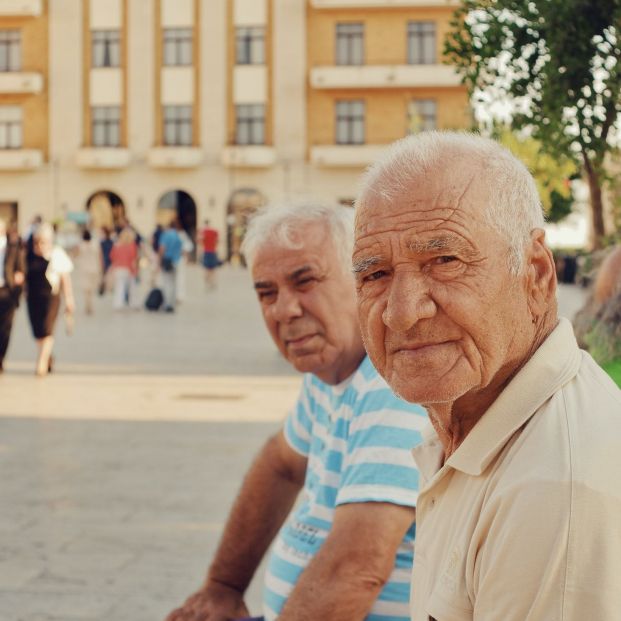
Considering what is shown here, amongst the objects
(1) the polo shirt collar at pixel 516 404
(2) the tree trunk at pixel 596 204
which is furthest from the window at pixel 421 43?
(1) the polo shirt collar at pixel 516 404

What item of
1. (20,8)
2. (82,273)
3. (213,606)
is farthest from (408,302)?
(20,8)

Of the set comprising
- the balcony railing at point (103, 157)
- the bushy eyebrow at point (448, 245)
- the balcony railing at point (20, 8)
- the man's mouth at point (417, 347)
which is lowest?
the man's mouth at point (417, 347)

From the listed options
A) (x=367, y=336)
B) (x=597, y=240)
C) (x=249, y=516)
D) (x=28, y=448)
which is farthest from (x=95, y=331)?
(x=367, y=336)

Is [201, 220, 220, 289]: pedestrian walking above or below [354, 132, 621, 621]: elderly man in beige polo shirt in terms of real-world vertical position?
below

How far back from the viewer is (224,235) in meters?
51.0

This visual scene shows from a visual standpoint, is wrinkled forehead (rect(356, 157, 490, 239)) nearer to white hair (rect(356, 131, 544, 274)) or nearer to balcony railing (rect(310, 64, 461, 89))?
white hair (rect(356, 131, 544, 274))

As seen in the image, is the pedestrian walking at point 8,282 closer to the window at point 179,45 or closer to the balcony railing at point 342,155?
the balcony railing at point 342,155

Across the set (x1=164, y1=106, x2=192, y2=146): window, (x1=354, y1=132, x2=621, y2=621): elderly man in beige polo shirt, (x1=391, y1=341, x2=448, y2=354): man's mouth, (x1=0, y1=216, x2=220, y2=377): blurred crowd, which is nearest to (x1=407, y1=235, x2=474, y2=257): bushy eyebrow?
(x1=354, y1=132, x2=621, y2=621): elderly man in beige polo shirt

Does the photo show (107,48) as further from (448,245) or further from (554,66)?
(448,245)

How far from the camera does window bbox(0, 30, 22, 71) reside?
50562 mm

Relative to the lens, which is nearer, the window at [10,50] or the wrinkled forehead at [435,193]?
the wrinkled forehead at [435,193]

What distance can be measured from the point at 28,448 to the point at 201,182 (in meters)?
42.1

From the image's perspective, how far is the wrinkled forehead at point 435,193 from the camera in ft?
5.69

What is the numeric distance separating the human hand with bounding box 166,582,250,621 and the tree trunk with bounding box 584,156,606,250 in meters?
3.39
